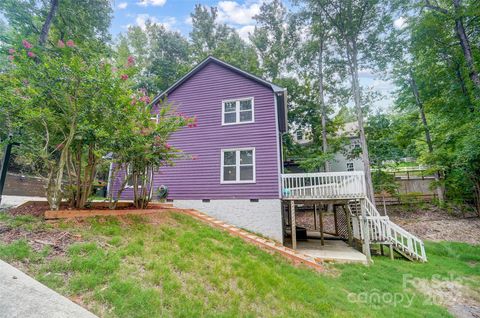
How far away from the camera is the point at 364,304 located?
4.36m

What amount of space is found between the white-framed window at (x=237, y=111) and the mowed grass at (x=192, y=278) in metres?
5.14

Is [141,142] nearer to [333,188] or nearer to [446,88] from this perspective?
[333,188]

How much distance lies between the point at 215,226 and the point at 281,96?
6.34 metres

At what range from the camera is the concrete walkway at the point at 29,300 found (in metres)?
1.94

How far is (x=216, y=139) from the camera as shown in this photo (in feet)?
31.9

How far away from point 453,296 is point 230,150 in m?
7.96

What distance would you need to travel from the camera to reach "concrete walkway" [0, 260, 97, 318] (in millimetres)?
1938

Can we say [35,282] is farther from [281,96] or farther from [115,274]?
[281,96]

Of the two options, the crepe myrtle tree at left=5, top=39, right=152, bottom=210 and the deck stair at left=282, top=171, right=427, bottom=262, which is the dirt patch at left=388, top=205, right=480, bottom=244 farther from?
the crepe myrtle tree at left=5, top=39, right=152, bottom=210

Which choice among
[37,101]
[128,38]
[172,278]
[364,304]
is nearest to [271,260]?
[364,304]

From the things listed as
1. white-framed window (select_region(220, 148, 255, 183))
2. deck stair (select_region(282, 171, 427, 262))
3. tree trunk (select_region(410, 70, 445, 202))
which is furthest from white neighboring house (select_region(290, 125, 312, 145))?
deck stair (select_region(282, 171, 427, 262))

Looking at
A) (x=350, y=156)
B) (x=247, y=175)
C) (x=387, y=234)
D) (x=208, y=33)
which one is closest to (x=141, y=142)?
(x=247, y=175)

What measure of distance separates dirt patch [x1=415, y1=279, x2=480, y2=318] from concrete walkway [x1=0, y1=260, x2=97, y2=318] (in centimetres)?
676

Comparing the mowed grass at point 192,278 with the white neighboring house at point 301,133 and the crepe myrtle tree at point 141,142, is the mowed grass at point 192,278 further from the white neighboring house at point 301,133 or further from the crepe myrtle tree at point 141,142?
the white neighboring house at point 301,133
